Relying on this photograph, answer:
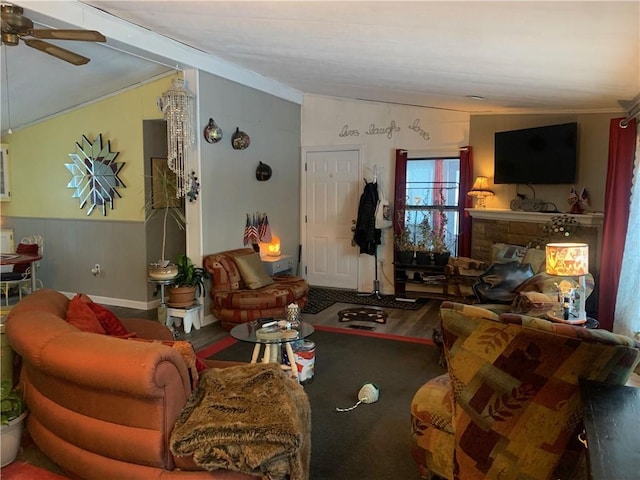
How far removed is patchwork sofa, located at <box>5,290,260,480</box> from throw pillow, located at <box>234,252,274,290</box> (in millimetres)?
2877

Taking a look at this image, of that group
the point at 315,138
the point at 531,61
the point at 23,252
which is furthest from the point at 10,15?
the point at 315,138

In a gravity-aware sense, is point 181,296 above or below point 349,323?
above

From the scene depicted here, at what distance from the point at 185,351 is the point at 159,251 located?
3880 millimetres

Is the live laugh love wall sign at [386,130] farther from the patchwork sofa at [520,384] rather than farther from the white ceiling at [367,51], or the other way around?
the patchwork sofa at [520,384]

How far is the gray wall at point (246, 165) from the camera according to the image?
203 inches

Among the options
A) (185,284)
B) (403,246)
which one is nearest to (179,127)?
(185,284)

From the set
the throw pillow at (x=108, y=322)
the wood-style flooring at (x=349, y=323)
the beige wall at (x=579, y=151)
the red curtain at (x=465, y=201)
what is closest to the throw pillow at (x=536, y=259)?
the beige wall at (x=579, y=151)

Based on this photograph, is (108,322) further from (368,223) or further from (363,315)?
(368,223)

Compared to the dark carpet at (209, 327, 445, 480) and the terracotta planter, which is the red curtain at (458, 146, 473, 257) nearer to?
the dark carpet at (209, 327, 445, 480)

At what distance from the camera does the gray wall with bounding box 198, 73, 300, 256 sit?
516cm

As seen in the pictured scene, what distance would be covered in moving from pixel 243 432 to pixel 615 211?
11.4ft

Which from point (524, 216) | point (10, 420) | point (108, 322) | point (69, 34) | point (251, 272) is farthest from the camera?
point (524, 216)

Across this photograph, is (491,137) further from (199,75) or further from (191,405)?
(191,405)

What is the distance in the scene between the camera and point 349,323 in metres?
5.25
